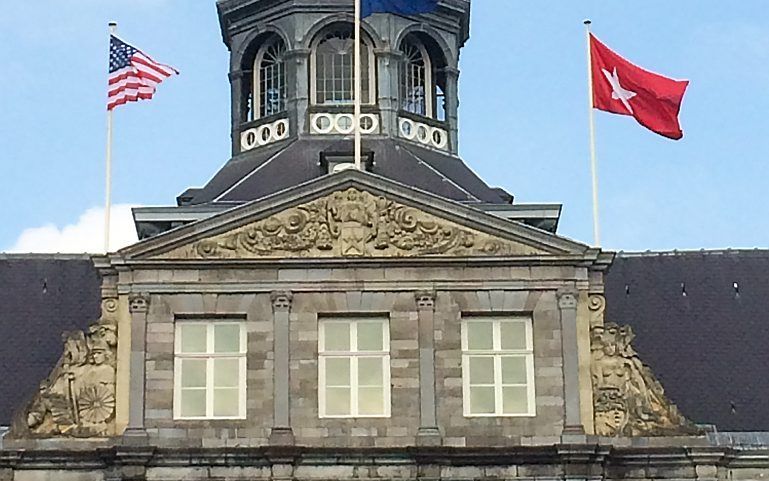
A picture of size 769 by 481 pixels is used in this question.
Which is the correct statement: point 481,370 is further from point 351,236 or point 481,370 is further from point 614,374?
point 351,236

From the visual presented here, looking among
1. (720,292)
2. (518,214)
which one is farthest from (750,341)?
(518,214)

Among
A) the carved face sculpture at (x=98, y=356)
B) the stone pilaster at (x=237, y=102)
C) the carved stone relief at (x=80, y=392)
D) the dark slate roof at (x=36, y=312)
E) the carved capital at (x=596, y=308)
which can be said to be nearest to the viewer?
the carved stone relief at (x=80, y=392)

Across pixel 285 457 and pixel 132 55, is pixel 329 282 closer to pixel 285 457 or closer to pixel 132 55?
pixel 285 457

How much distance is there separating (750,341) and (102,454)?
13.3 m

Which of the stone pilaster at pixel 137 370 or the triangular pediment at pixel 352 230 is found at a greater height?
the triangular pediment at pixel 352 230

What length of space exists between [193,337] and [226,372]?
908 mm

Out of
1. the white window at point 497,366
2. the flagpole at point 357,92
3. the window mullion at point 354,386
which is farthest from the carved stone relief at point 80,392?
the white window at point 497,366

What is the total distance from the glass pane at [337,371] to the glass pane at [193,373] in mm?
2290

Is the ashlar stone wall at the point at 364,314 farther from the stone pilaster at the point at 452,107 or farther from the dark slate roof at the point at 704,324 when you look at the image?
the stone pilaster at the point at 452,107

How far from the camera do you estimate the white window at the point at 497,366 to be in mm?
36656

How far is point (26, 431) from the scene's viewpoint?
36281mm

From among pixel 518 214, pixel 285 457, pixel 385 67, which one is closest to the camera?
pixel 285 457

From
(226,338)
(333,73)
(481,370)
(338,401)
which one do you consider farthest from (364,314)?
(333,73)

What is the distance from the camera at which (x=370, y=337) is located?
1459 inches
